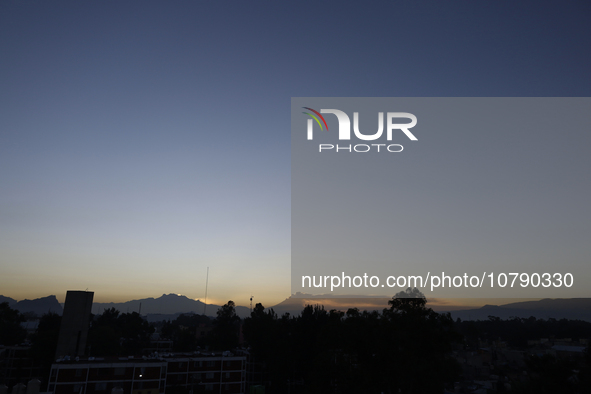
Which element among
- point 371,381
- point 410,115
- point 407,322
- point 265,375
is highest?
point 410,115

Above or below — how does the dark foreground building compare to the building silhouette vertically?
below

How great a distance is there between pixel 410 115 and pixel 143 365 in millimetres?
38379

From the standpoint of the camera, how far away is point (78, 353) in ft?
169

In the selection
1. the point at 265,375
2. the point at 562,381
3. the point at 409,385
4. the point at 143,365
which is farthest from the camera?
the point at 265,375

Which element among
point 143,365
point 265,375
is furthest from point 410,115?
point 265,375

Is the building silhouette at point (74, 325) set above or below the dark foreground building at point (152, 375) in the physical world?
above

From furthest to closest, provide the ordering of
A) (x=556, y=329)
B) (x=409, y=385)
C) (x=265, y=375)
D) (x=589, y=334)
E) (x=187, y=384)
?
(x=556, y=329), (x=589, y=334), (x=265, y=375), (x=187, y=384), (x=409, y=385)

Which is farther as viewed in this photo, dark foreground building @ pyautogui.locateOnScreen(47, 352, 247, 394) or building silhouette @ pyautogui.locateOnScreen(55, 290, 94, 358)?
building silhouette @ pyautogui.locateOnScreen(55, 290, 94, 358)

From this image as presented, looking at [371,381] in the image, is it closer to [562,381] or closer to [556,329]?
[562,381]

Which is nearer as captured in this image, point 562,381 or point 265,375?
point 562,381

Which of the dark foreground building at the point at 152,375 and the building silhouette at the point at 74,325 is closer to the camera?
the dark foreground building at the point at 152,375

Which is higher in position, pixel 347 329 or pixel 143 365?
pixel 347 329

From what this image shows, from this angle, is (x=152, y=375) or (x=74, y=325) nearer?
(x=152, y=375)

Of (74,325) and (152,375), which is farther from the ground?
(74,325)
